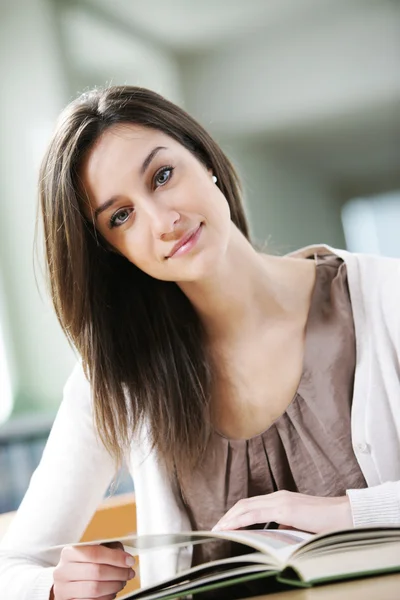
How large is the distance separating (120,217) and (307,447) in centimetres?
47

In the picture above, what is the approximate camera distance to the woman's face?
3.73 feet

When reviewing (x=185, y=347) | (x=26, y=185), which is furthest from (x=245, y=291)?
(x=26, y=185)

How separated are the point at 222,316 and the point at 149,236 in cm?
23

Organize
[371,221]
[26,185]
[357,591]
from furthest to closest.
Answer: [371,221], [26,185], [357,591]

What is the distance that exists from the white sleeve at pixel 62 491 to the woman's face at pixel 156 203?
1.00 feet

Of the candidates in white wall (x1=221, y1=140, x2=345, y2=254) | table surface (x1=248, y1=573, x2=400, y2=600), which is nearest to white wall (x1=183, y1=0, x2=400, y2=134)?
white wall (x1=221, y1=140, x2=345, y2=254)

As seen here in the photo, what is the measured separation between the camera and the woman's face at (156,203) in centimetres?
114

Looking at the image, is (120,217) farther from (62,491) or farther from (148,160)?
(62,491)

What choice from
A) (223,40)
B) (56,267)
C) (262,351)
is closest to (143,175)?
(56,267)

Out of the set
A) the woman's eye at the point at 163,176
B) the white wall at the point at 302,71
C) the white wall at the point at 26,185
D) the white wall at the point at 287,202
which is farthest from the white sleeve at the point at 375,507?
the white wall at the point at 302,71

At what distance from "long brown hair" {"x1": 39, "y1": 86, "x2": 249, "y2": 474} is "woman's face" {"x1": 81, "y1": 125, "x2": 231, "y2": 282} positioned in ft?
0.12

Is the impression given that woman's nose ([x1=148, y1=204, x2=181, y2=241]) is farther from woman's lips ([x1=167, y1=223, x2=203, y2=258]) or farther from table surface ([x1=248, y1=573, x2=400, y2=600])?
table surface ([x1=248, y1=573, x2=400, y2=600])

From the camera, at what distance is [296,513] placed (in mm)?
895

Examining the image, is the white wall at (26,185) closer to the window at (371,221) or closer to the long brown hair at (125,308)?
the window at (371,221)
